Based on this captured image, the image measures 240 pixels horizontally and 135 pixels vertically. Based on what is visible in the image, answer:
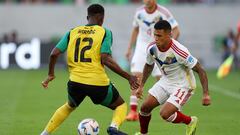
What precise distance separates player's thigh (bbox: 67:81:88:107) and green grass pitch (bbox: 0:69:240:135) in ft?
5.86

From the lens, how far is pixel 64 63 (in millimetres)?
36875

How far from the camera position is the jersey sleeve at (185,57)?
38.3ft

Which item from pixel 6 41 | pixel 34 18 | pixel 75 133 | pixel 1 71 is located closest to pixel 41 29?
pixel 34 18

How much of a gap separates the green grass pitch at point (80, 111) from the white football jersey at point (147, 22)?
5.25 ft

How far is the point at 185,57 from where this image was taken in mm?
11672

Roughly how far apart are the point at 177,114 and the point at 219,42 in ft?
97.2

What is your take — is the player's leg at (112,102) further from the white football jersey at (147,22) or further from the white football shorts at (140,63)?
the white football jersey at (147,22)

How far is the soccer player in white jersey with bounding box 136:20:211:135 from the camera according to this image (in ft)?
38.2

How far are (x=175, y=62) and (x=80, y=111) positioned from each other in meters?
5.71

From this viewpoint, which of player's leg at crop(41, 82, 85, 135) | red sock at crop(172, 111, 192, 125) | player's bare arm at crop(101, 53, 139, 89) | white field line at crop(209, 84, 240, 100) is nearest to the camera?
player's bare arm at crop(101, 53, 139, 89)

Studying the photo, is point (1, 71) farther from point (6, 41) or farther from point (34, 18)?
point (34, 18)

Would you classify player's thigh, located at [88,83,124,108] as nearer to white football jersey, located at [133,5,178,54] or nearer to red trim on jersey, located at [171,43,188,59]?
red trim on jersey, located at [171,43,188,59]

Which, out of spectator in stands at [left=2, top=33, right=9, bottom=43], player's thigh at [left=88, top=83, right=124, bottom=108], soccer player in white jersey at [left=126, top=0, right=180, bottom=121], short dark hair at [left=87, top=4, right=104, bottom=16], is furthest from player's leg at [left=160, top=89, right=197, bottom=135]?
spectator in stands at [left=2, top=33, right=9, bottom=43]

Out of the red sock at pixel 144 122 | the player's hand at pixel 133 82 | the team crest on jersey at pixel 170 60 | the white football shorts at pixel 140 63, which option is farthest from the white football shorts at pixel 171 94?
the white football shorts at pixel 140 63
